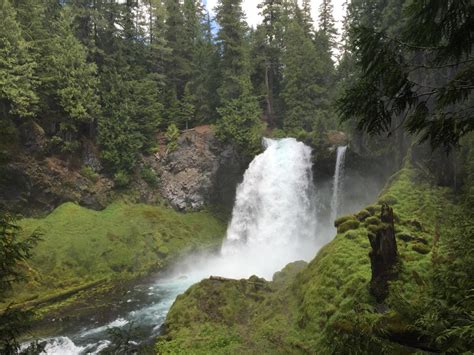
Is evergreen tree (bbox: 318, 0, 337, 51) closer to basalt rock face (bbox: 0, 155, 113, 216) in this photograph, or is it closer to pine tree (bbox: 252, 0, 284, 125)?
pine tree (bbox: 252, 0, 284, 125)

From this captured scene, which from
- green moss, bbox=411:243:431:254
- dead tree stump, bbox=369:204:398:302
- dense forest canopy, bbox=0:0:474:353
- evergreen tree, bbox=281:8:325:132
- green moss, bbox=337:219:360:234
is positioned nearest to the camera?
dense forest canopy, bbox=0:0:474:353

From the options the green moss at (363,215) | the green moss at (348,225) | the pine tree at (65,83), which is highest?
the pine tree at (65,83)

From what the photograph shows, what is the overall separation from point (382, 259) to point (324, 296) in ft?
7.82

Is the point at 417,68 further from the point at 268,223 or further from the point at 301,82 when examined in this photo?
the point at 301,82

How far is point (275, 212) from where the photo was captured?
2619cm

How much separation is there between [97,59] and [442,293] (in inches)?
1249

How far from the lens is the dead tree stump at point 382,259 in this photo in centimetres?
941

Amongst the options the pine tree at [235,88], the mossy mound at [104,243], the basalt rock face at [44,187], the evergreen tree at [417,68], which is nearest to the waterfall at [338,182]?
the pine tree at [235,88]

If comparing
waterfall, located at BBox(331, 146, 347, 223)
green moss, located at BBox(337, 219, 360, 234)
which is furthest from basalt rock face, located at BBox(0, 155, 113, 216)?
green moss, located at BBox(337, 219, 360, 234)

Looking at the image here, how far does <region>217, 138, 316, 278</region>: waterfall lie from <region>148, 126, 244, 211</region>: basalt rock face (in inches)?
93.7

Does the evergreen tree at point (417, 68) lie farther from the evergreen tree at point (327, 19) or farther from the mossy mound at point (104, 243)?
the evergreen tree at point (327, 19)

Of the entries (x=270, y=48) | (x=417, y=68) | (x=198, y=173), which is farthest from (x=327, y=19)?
(x=417, y=68)

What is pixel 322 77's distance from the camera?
3512 centimetres

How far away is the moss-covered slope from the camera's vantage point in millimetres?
9234
